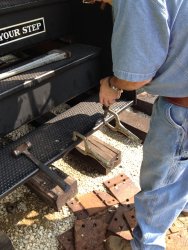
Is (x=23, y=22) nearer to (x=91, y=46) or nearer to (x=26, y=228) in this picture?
(x=91, y=46)

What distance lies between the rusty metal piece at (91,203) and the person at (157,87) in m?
0.34

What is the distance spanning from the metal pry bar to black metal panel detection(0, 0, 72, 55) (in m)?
0.15

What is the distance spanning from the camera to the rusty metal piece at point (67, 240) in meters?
2.35

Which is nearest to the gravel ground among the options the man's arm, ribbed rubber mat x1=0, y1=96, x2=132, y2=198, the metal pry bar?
ribbed rubber mat x1=0, y1=96, x2=132, y2=198

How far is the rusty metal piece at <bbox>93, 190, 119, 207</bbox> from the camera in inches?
106

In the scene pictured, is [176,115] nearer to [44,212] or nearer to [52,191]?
[52,191]

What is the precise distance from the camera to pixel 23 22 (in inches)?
97.2

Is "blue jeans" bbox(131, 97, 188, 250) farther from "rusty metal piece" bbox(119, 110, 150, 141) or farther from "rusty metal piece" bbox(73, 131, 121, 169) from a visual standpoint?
"rusty metal piece" bbox(119, 110, 150, 141)

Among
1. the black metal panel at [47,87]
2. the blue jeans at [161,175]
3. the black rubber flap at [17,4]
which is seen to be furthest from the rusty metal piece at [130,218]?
the black rubber flap at [17,4]

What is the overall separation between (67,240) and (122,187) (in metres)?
0.69

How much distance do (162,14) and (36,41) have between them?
57.9 inches

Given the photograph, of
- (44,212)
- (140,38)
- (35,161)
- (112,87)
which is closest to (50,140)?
(35,161)

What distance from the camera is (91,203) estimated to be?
2.69 metres

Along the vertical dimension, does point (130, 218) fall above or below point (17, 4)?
below
